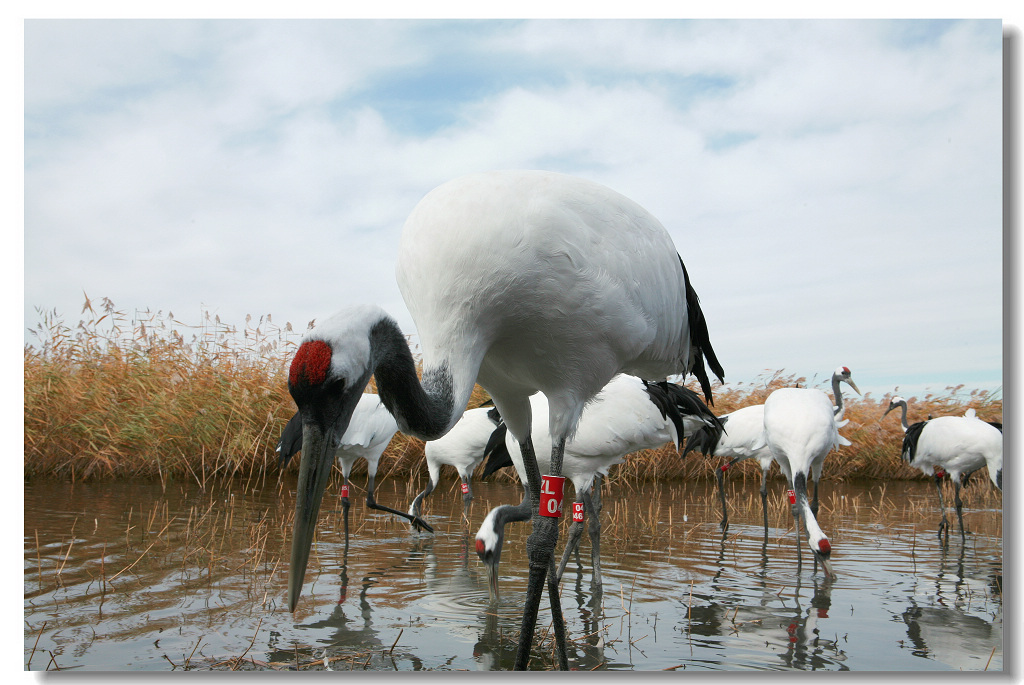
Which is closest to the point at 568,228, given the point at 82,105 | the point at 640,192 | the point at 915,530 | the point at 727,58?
the point at 640,192

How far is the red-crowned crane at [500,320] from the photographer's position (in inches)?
77.0

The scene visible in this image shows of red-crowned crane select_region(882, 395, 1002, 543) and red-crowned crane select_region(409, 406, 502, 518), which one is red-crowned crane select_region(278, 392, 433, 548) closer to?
red-crowned crane select_region(409, 406, 502, 518)

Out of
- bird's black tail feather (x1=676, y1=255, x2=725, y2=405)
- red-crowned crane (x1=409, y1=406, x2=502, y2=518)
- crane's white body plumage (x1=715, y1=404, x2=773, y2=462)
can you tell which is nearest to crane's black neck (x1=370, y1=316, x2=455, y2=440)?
bird's black tail feather (x1=676, y1=255, x2=725, y2=405)

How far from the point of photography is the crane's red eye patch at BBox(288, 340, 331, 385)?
71.3 inches

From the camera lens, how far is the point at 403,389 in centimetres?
214

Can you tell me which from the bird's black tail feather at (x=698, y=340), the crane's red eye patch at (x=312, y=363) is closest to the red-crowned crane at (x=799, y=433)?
the bird's black tail feather at (x=698, y=340)

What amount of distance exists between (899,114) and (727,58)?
2.66ft

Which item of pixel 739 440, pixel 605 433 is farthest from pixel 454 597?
pixel 739 440

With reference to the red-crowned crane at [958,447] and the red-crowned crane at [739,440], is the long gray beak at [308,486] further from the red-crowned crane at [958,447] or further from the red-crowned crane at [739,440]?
the red-crowned crane at [958,447]

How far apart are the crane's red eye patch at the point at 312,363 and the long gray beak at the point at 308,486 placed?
15 cm

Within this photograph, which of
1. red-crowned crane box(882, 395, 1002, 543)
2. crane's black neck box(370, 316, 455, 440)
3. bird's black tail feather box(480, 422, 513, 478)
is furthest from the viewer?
red-crowned crane box(882, 395, 1002, 543)

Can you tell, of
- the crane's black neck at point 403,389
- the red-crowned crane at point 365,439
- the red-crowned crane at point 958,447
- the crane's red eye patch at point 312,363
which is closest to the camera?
the crane's red eye patch at point 312,363

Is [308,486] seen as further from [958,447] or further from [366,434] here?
[958,447]
